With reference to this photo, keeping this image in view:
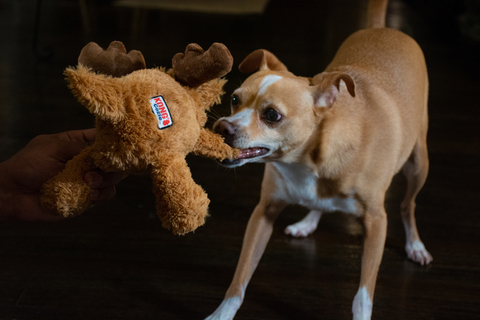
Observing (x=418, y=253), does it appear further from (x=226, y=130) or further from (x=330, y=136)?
(x=226, y=130)

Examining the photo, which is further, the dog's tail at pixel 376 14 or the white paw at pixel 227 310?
the dog's tail at pixel 376 14

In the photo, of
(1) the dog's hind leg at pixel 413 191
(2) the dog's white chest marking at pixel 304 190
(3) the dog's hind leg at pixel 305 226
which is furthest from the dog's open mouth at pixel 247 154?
(1) the dog's hind leg at pixel 413 191

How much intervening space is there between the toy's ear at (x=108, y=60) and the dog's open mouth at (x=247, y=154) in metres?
0.34

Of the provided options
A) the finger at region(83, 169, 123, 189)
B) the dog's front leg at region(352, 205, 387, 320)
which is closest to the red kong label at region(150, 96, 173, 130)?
the finger at region(83, 169, 123, 189)

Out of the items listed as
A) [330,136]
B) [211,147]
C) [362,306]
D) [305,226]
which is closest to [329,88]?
[330,136]

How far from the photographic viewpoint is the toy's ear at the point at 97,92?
77 cm

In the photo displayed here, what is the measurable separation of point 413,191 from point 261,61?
2.84 ft

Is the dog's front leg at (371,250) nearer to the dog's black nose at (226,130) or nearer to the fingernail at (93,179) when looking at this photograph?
the dog's black nose at (226,130)

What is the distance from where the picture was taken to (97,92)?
790mm

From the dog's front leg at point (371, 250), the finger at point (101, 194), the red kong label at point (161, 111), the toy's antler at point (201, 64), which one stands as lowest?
the dog's front leg at point (371, 250)

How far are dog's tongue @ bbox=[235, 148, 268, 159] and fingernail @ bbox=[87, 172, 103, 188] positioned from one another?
0.36 m

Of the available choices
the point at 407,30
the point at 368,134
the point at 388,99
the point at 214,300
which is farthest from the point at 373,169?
the point at 407,30

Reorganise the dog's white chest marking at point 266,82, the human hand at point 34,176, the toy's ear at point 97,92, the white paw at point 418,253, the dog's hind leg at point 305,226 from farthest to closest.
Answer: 1. the dog's hind leg at point 305,226
2. the white paw at point 418,253
3. the dog's white chest marking at point 266,82
4. the human hand at point 34,176
5. the toy's ear at point 97,92

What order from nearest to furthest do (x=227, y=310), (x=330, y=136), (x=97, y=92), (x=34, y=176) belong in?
(x=97, y=92), (x=34, y=176), (x=330, y=136), (x=227, y=310)
